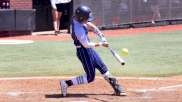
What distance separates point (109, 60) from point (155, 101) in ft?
16.9

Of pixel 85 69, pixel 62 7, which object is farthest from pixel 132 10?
pixel 85 69

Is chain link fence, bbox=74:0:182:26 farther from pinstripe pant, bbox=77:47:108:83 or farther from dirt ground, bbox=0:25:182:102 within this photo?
pinstripe pant, bbox=77:47:108:83

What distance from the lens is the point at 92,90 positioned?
967 cm

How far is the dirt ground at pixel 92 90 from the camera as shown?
8.78 meters

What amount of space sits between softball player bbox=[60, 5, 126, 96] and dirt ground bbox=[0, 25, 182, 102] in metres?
0.22

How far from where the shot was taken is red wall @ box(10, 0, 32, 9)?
2101cm

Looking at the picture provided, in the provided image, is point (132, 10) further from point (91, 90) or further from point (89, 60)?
point (89, 60)

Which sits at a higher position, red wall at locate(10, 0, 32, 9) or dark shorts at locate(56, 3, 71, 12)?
red wall at locate(10, 0, 32, 9)

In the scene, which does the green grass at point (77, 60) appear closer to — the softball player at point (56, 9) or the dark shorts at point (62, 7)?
the softball player at point (56, 9)

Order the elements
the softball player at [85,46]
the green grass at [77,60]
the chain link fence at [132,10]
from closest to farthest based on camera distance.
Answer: the softball player at [85,46]
the green grass at [77,60]
the chain link fence at [132,10]

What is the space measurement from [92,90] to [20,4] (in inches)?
477

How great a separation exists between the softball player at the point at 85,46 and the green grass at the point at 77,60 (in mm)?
2414

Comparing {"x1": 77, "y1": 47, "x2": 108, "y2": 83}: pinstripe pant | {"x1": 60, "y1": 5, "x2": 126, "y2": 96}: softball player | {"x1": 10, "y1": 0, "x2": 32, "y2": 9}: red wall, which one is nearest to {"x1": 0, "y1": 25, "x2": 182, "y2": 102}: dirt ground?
{"x1": 60, "y1": 5, "x2": 126, "y2": 96}: softball player

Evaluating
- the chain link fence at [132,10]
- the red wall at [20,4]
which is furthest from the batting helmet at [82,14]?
the chain link fence at [132,10]
